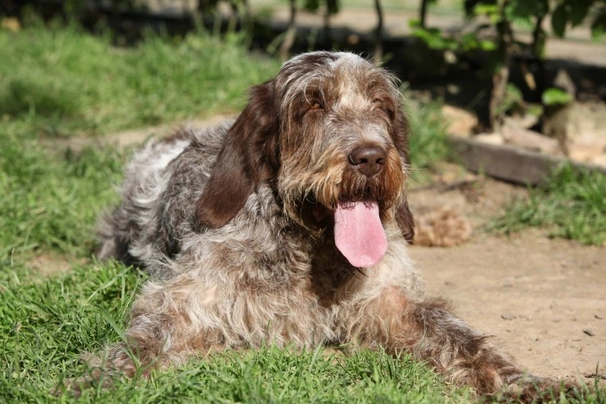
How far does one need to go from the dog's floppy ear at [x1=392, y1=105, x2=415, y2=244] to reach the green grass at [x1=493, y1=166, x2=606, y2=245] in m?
1.99

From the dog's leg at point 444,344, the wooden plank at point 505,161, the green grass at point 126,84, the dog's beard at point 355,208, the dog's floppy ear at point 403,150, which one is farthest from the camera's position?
the green grass at point 126,84

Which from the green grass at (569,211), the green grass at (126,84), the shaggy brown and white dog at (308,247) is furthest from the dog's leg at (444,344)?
the green grass at (126,84)

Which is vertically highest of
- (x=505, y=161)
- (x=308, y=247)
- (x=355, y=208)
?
(x=355, y=208)

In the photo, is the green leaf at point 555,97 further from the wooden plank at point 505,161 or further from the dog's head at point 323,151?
the dog's head at point 323,151

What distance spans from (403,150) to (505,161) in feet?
10.5

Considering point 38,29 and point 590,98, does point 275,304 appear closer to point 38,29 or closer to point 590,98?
point 590,98

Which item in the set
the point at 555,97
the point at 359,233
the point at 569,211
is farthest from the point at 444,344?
the point at 555,97

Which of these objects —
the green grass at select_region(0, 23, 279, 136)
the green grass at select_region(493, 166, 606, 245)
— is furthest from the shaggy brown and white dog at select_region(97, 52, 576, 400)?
the green grass at select_region(0, 23, 279, 136)

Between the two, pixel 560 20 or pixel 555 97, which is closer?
pixel 560 20

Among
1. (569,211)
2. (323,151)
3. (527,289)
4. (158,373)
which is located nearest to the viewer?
(158,373)

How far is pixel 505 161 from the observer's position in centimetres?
770

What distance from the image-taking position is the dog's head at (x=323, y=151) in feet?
13.5

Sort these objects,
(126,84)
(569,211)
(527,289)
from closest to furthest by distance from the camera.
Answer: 1. (527,289)
2. (569,211)
3. (126,84)

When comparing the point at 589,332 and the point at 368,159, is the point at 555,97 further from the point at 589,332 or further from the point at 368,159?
the point at 368,159
